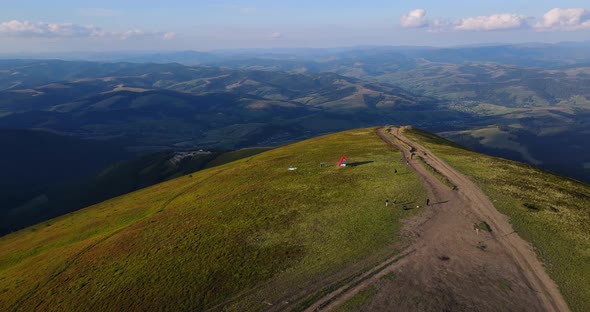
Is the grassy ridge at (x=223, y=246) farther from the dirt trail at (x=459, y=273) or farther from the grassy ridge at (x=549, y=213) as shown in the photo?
the grassy ridge at (x=549, y=213)

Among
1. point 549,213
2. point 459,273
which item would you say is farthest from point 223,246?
point 549,213

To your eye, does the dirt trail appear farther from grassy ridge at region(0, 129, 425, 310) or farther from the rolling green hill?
grassy ridge at region(0, 129, 425, 310)

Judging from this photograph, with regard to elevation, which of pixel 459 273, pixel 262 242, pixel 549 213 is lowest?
pixel 262 242

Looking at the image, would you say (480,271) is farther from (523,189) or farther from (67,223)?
(67,223)

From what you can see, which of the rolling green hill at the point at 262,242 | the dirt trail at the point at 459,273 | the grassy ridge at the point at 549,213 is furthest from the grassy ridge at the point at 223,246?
the grassy ridge at the point at 549,213

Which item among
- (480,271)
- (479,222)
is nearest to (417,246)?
(480,271)

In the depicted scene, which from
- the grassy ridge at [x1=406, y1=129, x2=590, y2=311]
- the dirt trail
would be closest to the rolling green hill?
the grassy ridge at [x1=406, y1=129, x2=590, y2=311]

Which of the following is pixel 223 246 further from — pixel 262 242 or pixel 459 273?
pixel 459 273
